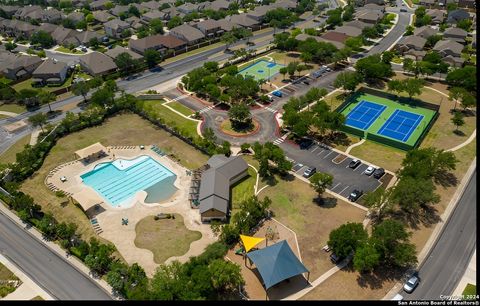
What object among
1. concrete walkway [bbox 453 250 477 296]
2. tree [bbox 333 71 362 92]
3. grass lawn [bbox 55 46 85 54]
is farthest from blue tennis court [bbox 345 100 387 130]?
grass lawn [bbox 55 46 85 54]

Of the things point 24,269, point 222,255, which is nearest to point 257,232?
point 222,255

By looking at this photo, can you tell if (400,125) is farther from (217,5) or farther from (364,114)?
(217,5)

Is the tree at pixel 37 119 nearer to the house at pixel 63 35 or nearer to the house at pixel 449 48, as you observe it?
the house at pixel 63 35

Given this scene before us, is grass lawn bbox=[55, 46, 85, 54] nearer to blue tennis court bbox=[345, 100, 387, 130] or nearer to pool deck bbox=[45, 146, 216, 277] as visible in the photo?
pool deck bbox=[45, 146, 216, 277]

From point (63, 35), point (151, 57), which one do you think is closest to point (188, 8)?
point (63, 35)

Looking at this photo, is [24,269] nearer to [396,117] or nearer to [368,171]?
[368,171]

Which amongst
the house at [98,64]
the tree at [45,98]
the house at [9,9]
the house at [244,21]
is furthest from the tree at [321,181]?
the house at [9,9]
